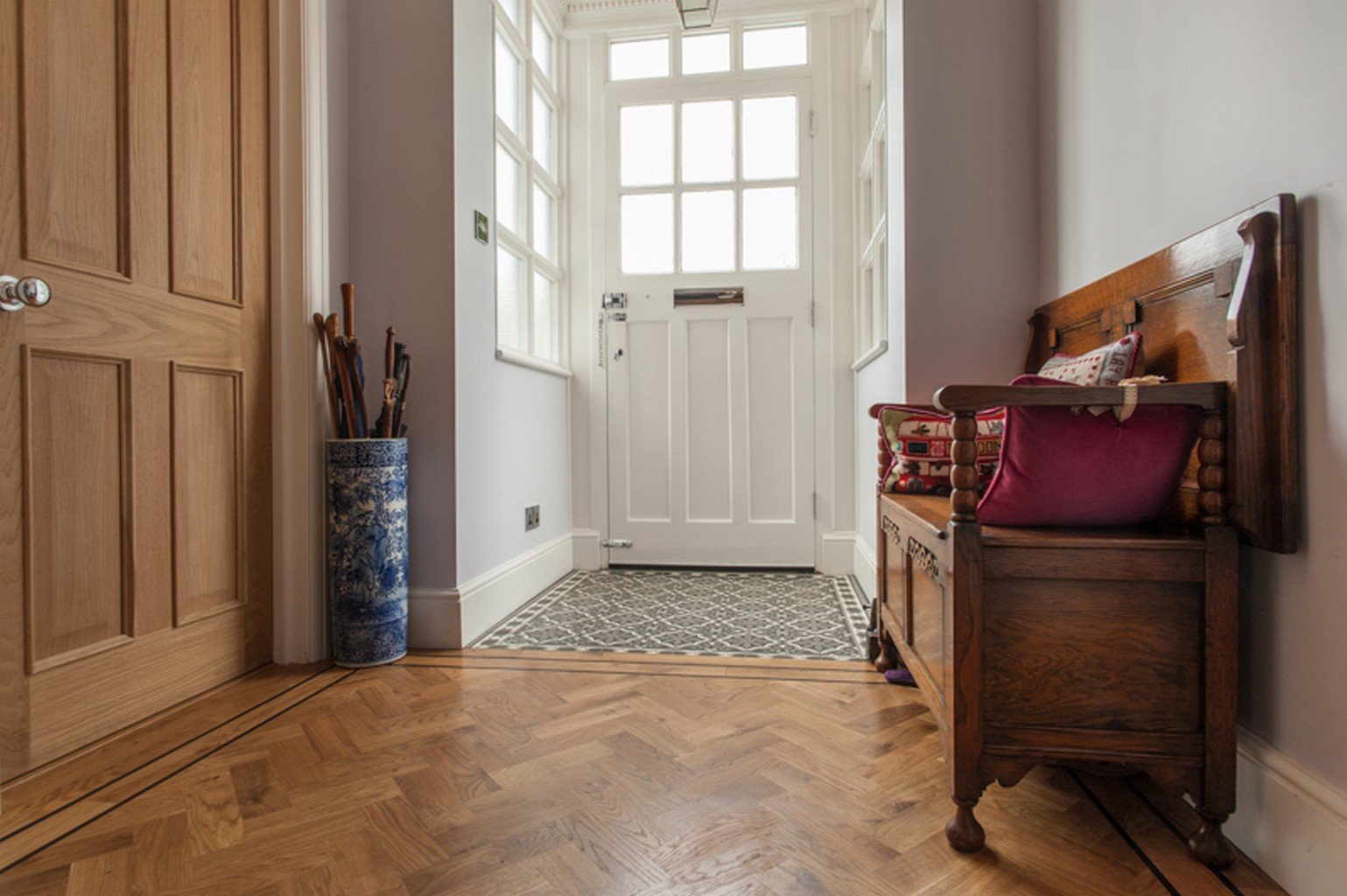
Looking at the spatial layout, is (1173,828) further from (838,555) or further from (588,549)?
(588,549)

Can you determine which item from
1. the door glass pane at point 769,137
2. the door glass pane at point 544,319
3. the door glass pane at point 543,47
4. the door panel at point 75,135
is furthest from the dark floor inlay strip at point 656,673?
the door glass pane at point 543,47

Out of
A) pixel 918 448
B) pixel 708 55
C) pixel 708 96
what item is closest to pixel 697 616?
pixel 918 448

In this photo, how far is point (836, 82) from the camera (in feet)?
10.4

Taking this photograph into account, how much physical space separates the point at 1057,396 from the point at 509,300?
87.0 inches

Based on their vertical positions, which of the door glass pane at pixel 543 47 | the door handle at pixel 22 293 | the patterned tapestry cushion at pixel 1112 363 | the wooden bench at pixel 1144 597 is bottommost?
the wooden bench at pixel 1144 597

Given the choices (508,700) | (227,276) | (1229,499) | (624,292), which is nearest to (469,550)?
(508,700)

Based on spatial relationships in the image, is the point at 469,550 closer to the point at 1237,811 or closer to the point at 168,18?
the point at 168,18

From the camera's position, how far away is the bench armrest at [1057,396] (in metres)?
1.03

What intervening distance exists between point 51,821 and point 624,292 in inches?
106

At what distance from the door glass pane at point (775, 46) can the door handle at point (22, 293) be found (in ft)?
9.73

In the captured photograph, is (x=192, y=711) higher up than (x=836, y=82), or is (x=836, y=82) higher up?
(x=836, y=82)

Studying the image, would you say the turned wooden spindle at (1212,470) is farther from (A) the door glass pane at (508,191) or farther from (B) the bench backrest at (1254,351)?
(A) the door glass pane at (508,191)

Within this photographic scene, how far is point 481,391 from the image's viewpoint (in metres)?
2.34

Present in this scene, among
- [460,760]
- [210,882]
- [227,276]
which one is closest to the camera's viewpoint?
[210,882]
